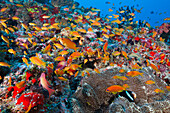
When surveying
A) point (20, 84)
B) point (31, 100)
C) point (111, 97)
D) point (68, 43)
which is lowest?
point (111, 97)

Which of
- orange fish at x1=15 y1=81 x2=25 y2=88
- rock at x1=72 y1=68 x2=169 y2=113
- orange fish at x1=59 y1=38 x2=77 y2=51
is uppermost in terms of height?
orange fish at x1=59 y1=38 x2=77 y2=51

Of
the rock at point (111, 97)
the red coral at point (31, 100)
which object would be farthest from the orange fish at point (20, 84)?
the rock at point (111, 97)

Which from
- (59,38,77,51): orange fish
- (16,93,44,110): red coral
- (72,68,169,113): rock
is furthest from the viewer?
(72,68,169,113): rock

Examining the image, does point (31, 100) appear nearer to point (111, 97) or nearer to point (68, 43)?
point (68, 43)

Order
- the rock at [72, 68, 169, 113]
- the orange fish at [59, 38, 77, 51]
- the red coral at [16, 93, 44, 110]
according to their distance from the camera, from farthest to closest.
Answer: the rock at [72, 68, 169, 113] < the orange fish at [59, 38, 77, 51] < the red coral at [16, 93, 44, 110]

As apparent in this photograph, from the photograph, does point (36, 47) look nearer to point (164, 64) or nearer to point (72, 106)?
point (72, 106)

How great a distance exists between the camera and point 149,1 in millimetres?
143000

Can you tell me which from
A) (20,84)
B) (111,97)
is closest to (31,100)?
(20,84)

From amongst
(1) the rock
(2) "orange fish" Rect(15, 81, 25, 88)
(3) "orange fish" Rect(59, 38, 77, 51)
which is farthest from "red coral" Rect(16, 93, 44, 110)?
(3) "orange fish" Rect(59, 38, 77, 51)

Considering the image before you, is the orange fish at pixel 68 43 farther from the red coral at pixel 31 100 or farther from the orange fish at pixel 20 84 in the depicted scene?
the orange fish at pixel 20 84

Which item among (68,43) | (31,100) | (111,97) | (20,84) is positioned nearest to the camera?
(31,100)

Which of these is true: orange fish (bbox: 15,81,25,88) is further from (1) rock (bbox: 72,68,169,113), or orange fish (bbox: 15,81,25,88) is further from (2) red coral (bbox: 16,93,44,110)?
(1) rock (bbox: 72,68,169,113)

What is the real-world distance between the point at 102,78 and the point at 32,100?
2.29m

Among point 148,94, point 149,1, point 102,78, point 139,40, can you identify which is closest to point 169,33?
point 139,40
